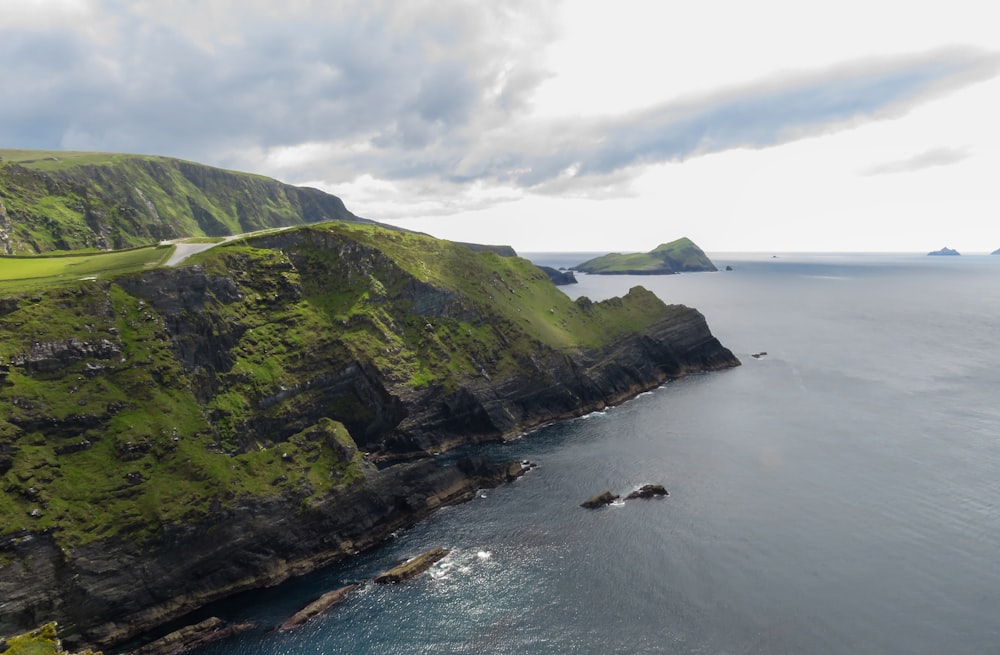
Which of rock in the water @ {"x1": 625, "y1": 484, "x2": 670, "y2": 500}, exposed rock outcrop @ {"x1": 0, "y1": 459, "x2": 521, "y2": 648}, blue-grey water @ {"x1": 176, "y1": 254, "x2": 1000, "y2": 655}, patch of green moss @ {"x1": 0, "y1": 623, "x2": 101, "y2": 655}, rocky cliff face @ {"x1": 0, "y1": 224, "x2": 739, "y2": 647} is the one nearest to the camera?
patch of green moss @ {"x1": 0, "y1": 623, "x2": 101, "y2": 655}

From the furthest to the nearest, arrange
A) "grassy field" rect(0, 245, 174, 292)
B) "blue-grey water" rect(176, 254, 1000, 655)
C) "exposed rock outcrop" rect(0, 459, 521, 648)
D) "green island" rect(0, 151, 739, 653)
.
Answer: "grassy field" rect(0, 245, 174, 292) < "green island" rect(0, 151, 739, 653) < "exposed rock outcrop" rect(0, 459, 521, 648) < "blue-grey water" rect(176, 254, 1000, 655)

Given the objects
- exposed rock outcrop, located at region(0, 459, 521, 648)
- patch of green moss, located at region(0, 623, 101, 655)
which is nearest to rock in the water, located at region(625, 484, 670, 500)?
exposed rock outcrop, located at region(0, 459, 521, 648)

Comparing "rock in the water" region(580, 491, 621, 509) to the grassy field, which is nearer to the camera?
"rock in the water" region(580, 491, 621, 509)

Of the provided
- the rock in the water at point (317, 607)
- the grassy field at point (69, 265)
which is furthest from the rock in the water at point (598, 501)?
the grassy field at point (69, 265)

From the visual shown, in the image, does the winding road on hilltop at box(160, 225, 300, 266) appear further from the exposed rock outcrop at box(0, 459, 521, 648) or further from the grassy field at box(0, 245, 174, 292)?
the exposed rock outcrop at box(0, 459, 521, 648)

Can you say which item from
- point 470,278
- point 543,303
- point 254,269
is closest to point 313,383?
point 254,269

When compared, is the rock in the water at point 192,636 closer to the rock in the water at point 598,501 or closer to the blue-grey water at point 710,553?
the blue-grey water at point 710,553
